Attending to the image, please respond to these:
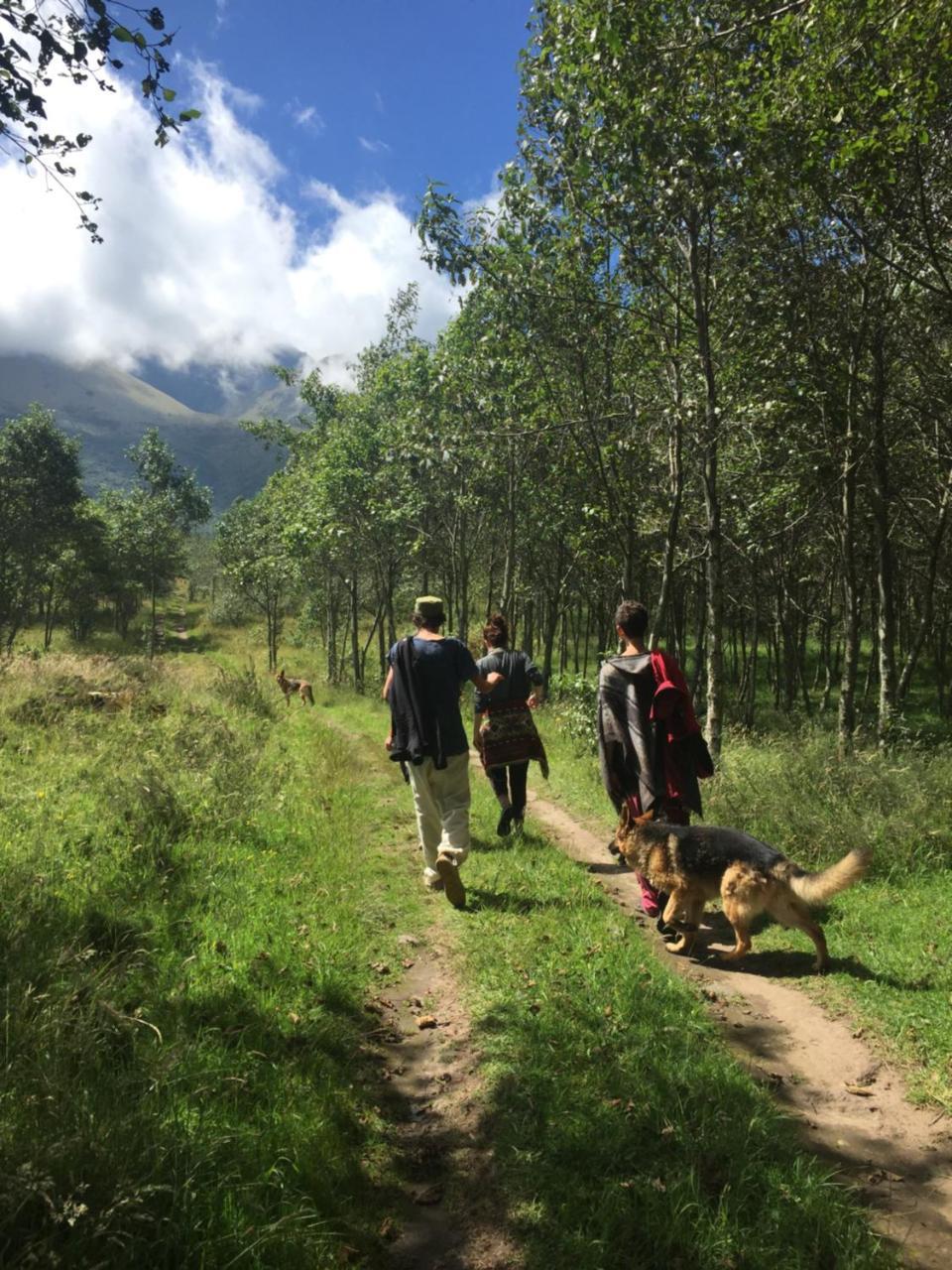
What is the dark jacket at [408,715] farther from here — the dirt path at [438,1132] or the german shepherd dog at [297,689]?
the german shepherd dog at [297,689]

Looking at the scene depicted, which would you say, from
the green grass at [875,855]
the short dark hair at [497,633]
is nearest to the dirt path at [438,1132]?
the green grass at [875,855]

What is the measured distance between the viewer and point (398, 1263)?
261 cm

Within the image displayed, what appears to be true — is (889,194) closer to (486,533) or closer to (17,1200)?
(17,1200)

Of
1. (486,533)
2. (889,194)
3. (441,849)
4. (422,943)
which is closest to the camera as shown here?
(422,943)

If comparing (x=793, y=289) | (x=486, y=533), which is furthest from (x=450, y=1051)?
(x=486, y=533)

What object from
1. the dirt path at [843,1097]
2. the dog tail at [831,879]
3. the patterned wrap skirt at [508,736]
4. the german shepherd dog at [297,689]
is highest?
the patterned wrap skirt at [508,736]

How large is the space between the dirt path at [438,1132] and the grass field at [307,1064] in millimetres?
85

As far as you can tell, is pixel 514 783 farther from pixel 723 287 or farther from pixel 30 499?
pixel 30 499

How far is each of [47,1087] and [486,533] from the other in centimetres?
2286

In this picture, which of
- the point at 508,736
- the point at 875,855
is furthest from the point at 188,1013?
the point at 875,855

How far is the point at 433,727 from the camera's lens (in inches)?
237

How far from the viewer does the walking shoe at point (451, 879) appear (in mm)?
5750

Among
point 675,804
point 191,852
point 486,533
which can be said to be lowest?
point 191,852

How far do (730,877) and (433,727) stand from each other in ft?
8.76
